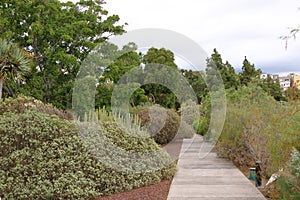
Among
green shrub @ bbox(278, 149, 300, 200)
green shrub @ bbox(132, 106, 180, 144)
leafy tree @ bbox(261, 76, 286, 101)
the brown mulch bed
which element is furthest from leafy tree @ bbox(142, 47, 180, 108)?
green shrub @ bbox(278, 149, 300, 200)

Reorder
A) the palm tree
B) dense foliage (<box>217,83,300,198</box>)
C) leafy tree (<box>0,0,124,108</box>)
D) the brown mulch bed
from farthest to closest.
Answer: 1. leafy tree (<box>0,0,124,108</box>)
2. the palm tree
3. the brown mulch bed
4. dense foliage (<box>217,83,300,198</box>)

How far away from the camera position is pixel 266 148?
6.63 metres

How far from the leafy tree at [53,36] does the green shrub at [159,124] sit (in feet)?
27.6

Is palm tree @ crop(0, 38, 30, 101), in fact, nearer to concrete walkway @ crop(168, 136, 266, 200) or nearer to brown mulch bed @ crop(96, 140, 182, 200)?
concrete walkway @ crop(168, 136, 266, 200)

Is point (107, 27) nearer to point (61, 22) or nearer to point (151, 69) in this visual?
point (61, 22)

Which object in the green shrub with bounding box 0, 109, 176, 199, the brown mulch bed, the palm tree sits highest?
the palm tree

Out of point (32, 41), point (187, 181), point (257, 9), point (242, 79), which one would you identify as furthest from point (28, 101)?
point (242, 79)

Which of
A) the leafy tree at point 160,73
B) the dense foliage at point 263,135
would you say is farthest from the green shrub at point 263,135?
the leafy tree at point 160,73

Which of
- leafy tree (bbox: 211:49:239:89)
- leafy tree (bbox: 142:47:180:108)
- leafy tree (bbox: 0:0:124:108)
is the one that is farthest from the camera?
leafy tree (bbox: 211:49:239:89)

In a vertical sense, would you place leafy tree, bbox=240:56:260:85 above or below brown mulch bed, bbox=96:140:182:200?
above

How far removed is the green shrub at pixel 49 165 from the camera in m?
4.96

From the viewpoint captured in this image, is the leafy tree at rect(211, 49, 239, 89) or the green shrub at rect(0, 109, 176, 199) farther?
the leafy tree at rect(211, 49, 239, 89)

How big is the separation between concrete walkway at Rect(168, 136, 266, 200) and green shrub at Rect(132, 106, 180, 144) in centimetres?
341

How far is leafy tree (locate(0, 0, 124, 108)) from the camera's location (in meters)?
19.7
